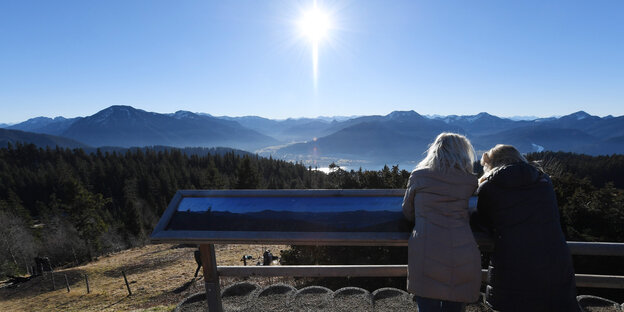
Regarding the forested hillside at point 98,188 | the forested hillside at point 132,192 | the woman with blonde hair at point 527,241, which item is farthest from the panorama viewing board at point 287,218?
the forested hillside at point 98,188

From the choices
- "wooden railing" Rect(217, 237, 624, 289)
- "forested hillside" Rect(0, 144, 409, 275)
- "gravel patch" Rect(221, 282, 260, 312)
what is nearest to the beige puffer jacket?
"wooden railing" Rect(217, 237, 624, 289)

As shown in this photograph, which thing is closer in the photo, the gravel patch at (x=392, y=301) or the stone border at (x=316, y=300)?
the gravel patch at (x=392, y=301)

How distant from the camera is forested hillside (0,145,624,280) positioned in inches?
440

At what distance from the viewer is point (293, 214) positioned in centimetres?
272

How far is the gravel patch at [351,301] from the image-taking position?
4.48 m

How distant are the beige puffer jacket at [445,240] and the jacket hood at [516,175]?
0.63 ft

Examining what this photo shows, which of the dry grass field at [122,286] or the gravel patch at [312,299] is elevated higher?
the gravel patch at [312,299]

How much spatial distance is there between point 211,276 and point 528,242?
9.00 ft

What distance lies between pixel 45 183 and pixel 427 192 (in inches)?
3873

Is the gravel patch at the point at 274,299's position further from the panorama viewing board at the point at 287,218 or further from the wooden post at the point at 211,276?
the panorama viewing board at the point at 287,218

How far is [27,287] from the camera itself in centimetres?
1973

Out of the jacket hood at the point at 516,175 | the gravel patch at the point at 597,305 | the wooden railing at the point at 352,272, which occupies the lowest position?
the gravel patch at the point at 597,305

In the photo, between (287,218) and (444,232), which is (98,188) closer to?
(287,218)

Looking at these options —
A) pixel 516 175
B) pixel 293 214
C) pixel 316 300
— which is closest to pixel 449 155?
pixel 516 175
